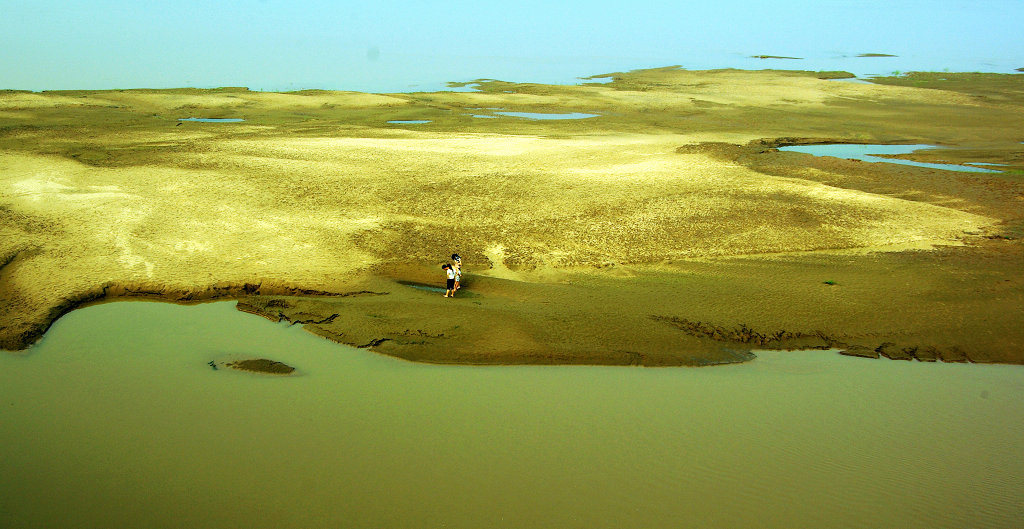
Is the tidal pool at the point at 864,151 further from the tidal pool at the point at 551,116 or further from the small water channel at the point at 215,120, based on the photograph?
the small water channel at the point at 215,120

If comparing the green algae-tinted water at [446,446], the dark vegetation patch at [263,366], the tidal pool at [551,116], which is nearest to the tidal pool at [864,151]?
the tidal pool at [551,116]

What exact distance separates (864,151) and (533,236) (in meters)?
16.3

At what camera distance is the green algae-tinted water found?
22.2 ft

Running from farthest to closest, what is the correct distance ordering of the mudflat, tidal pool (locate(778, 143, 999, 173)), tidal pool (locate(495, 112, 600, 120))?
tidal pool (locate(495, 112, 600, 120)) < tidal pool (locate(778, 143, 999, 173)) < the mudflat

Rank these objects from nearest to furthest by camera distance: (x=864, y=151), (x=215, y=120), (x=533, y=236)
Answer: (x=533, y=236), (x=864, y=151), (x=215, y=120)

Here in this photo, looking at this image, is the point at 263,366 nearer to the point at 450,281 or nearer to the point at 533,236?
the point at 450,281

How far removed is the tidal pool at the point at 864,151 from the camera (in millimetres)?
22609

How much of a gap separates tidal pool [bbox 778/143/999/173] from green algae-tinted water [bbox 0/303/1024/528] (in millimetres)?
14919

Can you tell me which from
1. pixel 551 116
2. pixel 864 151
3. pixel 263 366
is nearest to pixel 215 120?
pixel 551 116

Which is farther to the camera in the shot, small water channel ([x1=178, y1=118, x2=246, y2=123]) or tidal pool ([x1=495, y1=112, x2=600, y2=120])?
tidal pool ([x1=495, y1=112, x2=600, y2=120])

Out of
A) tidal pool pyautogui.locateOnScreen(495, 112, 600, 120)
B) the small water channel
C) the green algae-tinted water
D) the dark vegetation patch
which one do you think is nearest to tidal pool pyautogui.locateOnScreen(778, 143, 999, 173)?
tidal pool pyautogui.locateOnScreen(495, 112, 600, 120)

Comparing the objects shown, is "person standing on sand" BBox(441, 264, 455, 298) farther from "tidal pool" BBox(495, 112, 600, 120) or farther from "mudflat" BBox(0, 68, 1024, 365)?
"tidal pool" BBox(495, 112, 600, 120)

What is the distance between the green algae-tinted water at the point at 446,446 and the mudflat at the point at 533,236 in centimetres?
71

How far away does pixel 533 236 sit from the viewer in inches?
586
